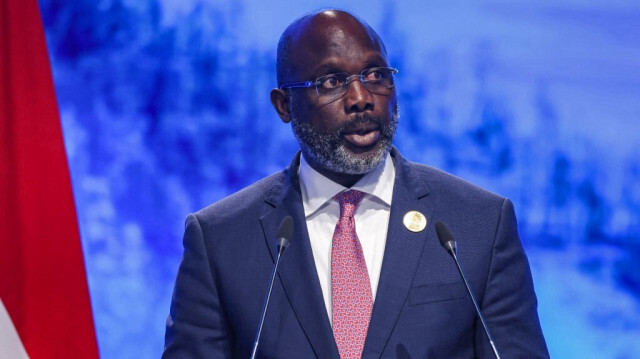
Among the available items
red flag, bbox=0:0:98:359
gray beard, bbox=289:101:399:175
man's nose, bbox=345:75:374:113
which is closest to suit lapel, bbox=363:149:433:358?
gray beard, bbox=289:101:399:175

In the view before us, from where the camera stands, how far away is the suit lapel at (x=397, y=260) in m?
1.66

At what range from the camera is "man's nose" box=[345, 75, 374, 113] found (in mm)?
1787

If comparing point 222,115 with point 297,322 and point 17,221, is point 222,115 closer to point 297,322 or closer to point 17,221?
point 17,221

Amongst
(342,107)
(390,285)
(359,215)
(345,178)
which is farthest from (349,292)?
(342,107)

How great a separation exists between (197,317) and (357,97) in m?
0.64

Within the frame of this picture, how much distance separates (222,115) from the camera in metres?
2.54

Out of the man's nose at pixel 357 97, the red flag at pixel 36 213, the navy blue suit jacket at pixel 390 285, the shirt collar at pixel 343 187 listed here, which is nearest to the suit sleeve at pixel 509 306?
the navy blue suit jacket at pixel 390 285

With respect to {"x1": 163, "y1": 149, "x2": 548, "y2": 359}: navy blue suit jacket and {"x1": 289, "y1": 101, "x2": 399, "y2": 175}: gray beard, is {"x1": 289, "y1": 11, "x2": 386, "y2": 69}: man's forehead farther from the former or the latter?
{"x1": 163, "y1": 149, "x2": 548, "y2": 359}: navy blue suit jacket

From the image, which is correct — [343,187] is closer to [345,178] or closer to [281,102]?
[345,178]

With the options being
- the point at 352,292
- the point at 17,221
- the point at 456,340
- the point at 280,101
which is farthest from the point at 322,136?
the point at 17,221

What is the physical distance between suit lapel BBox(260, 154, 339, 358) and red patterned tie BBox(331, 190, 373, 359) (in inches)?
1.3

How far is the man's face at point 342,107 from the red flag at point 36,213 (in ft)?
3.41

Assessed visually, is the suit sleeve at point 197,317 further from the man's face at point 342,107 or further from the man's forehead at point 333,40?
the man's forehead at point 333,40

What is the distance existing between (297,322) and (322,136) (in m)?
0.45
